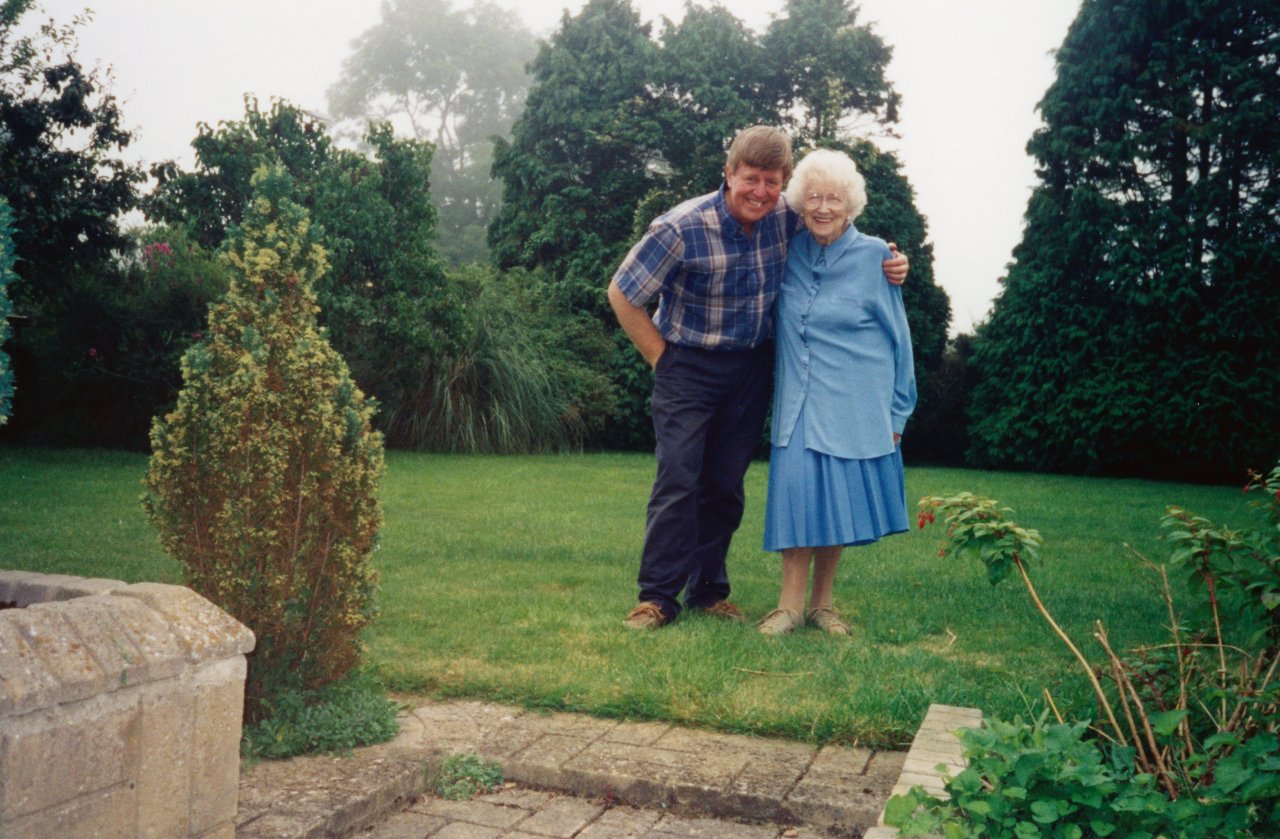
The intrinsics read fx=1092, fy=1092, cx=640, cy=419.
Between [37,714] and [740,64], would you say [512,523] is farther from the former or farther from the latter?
[740,64]

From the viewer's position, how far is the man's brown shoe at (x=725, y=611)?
4336 mm

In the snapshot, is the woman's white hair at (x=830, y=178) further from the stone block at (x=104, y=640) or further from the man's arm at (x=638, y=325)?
the stone block at (x=104, y=640)

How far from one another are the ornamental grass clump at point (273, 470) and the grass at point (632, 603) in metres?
0.61

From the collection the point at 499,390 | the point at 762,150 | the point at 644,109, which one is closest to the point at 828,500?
the point at 762,150

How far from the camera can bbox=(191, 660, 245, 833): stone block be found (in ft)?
6.81

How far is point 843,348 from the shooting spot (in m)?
4.08

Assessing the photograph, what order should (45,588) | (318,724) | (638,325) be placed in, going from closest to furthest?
(45,588)
(318,724)
(638,325)

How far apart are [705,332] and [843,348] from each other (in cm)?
52

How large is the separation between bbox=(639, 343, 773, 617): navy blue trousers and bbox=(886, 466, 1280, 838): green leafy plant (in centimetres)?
156

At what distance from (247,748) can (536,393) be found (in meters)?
10.2

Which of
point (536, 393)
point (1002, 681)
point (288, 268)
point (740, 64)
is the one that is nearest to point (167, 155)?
point (536, 393)

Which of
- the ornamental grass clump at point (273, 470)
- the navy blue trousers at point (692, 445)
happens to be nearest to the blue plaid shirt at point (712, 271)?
the navy blue trousers at point (692, 445)

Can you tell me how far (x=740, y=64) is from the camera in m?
17.3

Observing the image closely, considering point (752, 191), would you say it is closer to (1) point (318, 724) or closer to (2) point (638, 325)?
(2) point (638, 325)
